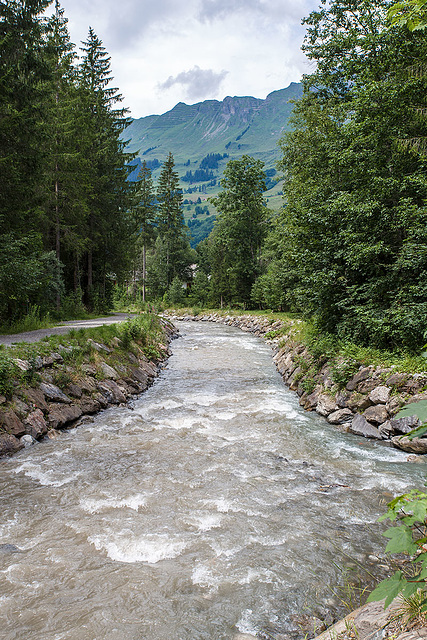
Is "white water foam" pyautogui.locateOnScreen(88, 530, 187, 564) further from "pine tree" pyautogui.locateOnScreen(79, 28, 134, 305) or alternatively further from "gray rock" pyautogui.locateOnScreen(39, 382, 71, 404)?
"pine tree" pyautogui.locateOnScreen(79, 28, 134, 305)

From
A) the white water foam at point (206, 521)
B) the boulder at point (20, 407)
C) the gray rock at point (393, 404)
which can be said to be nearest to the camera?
the white water foam at point (206, 521)

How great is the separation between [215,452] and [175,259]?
51.4 metres

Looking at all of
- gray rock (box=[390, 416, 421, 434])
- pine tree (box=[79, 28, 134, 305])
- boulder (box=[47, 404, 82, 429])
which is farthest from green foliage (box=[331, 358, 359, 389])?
pine tree (box=[79, 28, 134, 305])

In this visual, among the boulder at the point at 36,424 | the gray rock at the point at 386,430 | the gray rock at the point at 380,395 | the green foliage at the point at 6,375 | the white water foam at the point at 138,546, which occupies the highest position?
the green foliage at the point at 6,375

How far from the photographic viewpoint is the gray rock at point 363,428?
24.8 feet

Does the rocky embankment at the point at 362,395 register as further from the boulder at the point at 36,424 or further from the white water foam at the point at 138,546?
the boulder at the point at 36,424

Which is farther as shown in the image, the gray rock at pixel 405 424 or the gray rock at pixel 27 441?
the gray rock at pixel 405 424

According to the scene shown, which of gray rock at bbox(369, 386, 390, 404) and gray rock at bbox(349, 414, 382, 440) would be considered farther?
gray rock at bbox(369, 386, 390, 404)

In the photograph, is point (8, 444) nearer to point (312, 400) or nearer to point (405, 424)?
point (312, 400)

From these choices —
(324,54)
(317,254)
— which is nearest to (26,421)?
(317,254)

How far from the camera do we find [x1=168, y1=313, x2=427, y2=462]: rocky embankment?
7184 millimetres

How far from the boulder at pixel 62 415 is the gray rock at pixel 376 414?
6496 millimetres

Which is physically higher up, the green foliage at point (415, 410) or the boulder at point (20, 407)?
the green foliage at point (415, 410)

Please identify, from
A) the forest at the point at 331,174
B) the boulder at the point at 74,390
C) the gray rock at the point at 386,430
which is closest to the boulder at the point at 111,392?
the boulder at the point at 74,390
